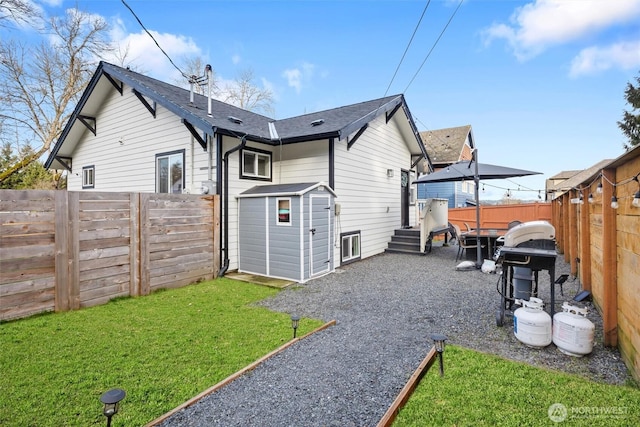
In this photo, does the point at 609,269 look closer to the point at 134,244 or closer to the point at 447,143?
the point at 134,244

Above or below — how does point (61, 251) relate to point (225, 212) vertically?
below

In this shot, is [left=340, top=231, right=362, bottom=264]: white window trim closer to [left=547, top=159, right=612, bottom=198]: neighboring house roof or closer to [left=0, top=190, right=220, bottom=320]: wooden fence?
[left=0, top=190, right=220, bottom=320]: wooden fence

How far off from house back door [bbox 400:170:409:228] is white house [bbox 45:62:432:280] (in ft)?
1.50

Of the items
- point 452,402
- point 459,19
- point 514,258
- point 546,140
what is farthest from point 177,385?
point 546,140

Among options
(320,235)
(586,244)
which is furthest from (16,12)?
(586,244)

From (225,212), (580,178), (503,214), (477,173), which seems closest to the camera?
(225,212)

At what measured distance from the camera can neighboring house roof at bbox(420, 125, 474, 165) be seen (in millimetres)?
20686

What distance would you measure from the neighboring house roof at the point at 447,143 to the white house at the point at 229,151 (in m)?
10.6

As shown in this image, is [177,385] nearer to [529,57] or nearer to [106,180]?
[106,180]

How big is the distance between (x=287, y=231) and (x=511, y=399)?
485 centimetres

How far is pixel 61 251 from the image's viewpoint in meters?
4.52

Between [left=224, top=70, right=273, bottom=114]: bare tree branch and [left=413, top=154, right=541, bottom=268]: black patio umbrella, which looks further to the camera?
[left=224, top=70, right=273, bottom=114]: bare tree branch

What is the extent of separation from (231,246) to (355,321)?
4.08 meters

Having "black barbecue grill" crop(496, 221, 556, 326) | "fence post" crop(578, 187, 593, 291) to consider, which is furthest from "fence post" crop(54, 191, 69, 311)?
"fence post" crop(578, 187, 593, 291)
